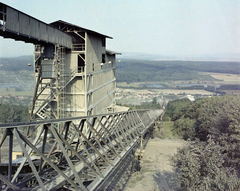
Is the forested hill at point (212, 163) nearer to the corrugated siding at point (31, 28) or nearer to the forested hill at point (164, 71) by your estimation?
the corrugated siding at point (31, 28)

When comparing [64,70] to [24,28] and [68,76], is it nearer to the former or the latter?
[68,76]

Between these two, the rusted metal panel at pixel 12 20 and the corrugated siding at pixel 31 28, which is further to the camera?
the corrugated siding at pixel 31 28

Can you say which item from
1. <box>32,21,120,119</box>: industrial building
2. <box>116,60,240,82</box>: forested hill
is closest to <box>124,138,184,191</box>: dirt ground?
<box>32,21,120,119</box>: industrial building

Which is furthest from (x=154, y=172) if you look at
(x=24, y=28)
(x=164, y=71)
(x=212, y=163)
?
(x=164, y=71)

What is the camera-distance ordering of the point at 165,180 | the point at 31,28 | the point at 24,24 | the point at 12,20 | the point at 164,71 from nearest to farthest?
the point at 12,20 → the point at 24,24 → the point at 31,28 → the point at 165,180 → the point at 164,71

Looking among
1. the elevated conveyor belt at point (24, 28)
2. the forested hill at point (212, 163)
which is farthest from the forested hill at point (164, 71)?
the forested hill at point (212, 163)

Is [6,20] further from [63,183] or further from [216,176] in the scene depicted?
[216,176]

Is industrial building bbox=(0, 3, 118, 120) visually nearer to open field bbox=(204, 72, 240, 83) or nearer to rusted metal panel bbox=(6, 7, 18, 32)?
rusted metal panel bbox=(6, 7, 18, 32)
